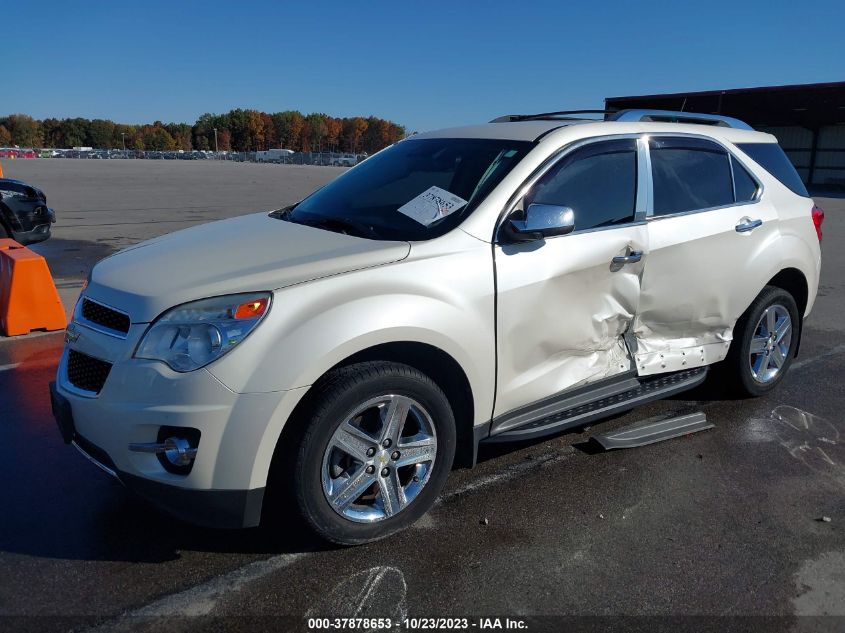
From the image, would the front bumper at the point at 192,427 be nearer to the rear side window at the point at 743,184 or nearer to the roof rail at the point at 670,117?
the roof rail at the point at 670,117

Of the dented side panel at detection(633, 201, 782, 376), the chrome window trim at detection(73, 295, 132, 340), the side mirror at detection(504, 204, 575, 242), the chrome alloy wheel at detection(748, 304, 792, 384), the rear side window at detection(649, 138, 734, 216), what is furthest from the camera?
the chrome alloy wheel at detection(748, 304, 792, 384)

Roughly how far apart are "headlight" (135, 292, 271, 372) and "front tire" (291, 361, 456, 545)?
40 cm

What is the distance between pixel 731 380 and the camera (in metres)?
4.92

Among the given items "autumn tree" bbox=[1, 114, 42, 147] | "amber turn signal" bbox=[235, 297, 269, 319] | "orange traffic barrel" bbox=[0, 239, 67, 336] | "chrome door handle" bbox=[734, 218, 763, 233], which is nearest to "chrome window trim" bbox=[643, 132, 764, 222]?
"chrome door handle" bbox=[734, 218, 763, 233]

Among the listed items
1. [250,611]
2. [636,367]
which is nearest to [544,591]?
[250,611]

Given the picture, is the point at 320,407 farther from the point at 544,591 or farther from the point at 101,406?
the point at 544,591

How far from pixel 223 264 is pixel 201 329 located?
45cm

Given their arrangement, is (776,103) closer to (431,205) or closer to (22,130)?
(431,205)

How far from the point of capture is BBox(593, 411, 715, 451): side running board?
Answer: 13.8ft

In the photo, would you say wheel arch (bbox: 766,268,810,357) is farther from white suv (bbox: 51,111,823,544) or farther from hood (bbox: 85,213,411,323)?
hood (bbox: 85,213,411,323)

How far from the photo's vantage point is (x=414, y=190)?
385 cm

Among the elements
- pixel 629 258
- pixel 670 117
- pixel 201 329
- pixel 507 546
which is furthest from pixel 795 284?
pixel 201 329

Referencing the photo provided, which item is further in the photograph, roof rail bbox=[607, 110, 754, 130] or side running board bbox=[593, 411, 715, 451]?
roof rail bbox=[607, 110, 754, 130]

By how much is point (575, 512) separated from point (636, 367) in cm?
102
